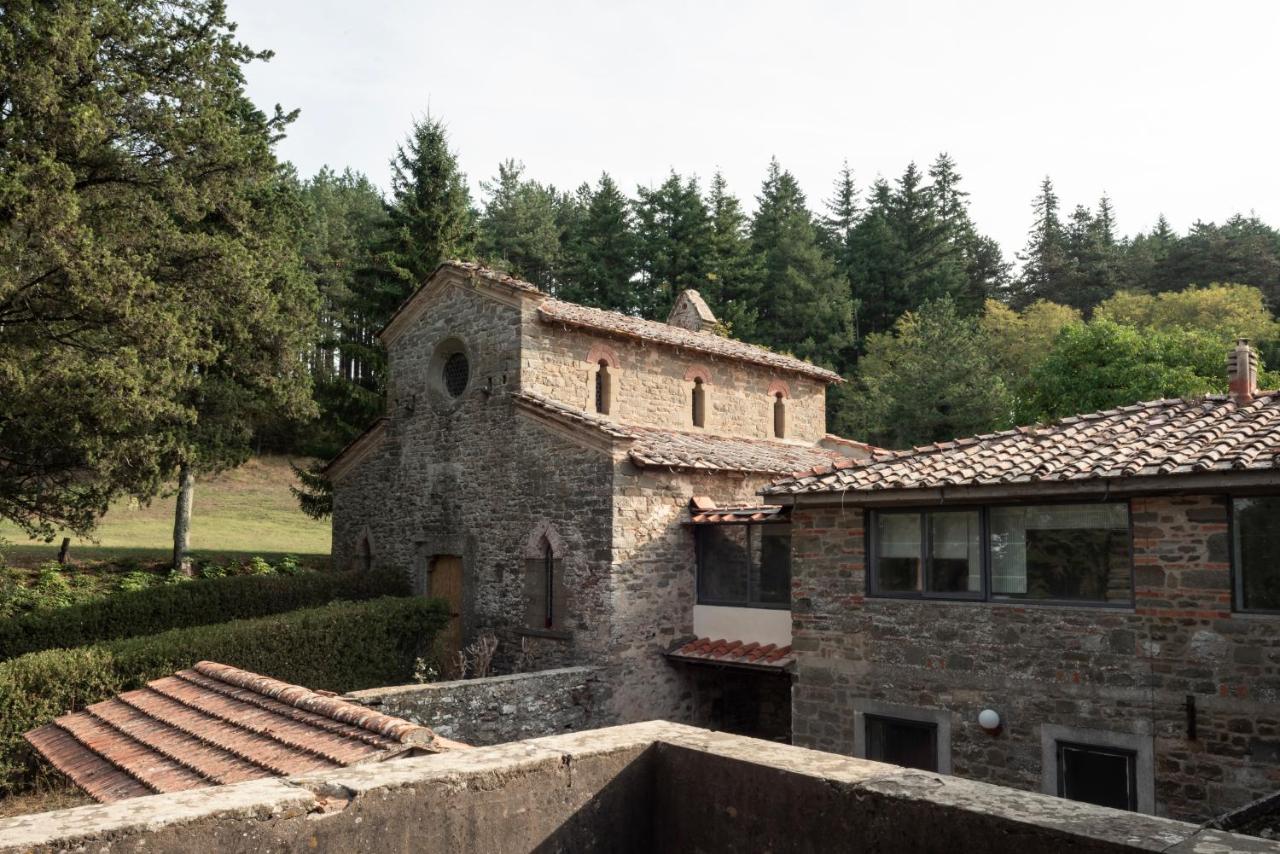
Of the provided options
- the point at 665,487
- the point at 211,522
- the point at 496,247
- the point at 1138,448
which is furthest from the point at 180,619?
the point at 496,247

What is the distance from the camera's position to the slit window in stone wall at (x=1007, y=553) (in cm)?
1034

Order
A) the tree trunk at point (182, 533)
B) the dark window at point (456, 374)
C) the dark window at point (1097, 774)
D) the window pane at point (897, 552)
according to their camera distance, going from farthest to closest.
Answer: the tree trunk at point (182, 533) → the dark window at point (456, 374) → the window pane at point (897, 552) → the dark window at point (1097, 774)

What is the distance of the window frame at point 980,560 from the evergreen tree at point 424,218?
20.6 meters

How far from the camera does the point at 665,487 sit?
16.2 metres

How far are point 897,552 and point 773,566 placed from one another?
3.24m

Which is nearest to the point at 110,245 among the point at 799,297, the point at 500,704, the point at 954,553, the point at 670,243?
the point at 500,704

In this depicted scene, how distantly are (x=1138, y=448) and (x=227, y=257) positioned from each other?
1657 cm

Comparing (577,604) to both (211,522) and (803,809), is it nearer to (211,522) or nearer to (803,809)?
(803,809)

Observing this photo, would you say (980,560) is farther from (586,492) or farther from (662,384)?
(662,384)

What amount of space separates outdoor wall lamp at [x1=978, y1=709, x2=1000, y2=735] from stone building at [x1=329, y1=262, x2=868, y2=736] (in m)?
3.60

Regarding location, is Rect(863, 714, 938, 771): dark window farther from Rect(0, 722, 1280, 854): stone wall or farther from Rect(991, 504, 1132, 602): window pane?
Rect(0, 722, 1280, 854): stone wall

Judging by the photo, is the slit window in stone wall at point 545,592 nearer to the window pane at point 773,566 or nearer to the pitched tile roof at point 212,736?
the window pane at point 773,566

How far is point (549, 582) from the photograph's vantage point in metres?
16.7

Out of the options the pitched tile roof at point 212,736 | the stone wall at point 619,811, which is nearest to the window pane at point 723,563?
the pitched tile roof at point 212,736
